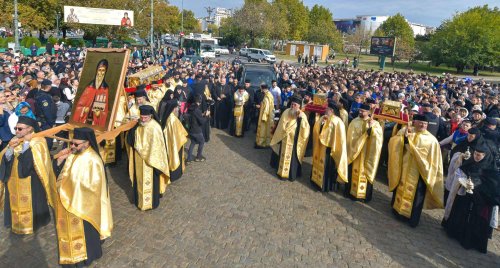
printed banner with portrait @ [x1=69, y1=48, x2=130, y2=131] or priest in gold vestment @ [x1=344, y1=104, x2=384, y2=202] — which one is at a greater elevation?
printed banner with portrait @ [x1=69, y1=48, x2=130, y2=131]

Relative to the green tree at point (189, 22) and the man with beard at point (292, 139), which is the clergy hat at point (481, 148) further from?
the green tree at point (189, 22)

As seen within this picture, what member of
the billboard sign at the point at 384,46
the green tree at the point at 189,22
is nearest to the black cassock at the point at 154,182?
the billboard sign at the point at 384,46

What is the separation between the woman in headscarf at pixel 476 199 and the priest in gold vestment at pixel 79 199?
5822 mm

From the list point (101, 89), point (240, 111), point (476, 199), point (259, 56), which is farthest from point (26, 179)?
point (259, 56)

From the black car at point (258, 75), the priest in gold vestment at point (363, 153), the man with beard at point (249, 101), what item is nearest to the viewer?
the priest in gold vestment at point (363, 153)

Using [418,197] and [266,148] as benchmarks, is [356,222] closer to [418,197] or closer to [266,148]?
[418,197]

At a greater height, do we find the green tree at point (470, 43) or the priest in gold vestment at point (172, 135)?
the green tree at point (470, 43)

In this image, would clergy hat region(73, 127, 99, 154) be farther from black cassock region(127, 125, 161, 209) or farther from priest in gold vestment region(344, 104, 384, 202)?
priest in gold vestment region(344, 104, 384, 202)

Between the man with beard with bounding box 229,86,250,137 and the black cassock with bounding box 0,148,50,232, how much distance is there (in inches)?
297

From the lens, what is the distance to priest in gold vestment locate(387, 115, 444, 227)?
6852mm

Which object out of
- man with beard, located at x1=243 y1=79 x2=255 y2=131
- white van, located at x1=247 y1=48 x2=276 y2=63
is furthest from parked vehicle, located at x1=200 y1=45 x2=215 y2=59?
man with beard, located at x1=243 y1=79 x2=255 y2=131

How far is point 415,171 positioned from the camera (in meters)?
7.03

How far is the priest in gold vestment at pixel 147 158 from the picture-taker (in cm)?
682

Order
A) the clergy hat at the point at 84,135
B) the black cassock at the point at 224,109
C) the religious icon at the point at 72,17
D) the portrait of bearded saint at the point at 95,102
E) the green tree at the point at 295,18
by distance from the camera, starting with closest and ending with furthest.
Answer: the clergy hat at the point at 84,135
the portrait of bearded saint at the point at 95,102
the black cassock at the point at 224,109
the religious icon at the point at 72,17
the green tree at the point at 295,18
